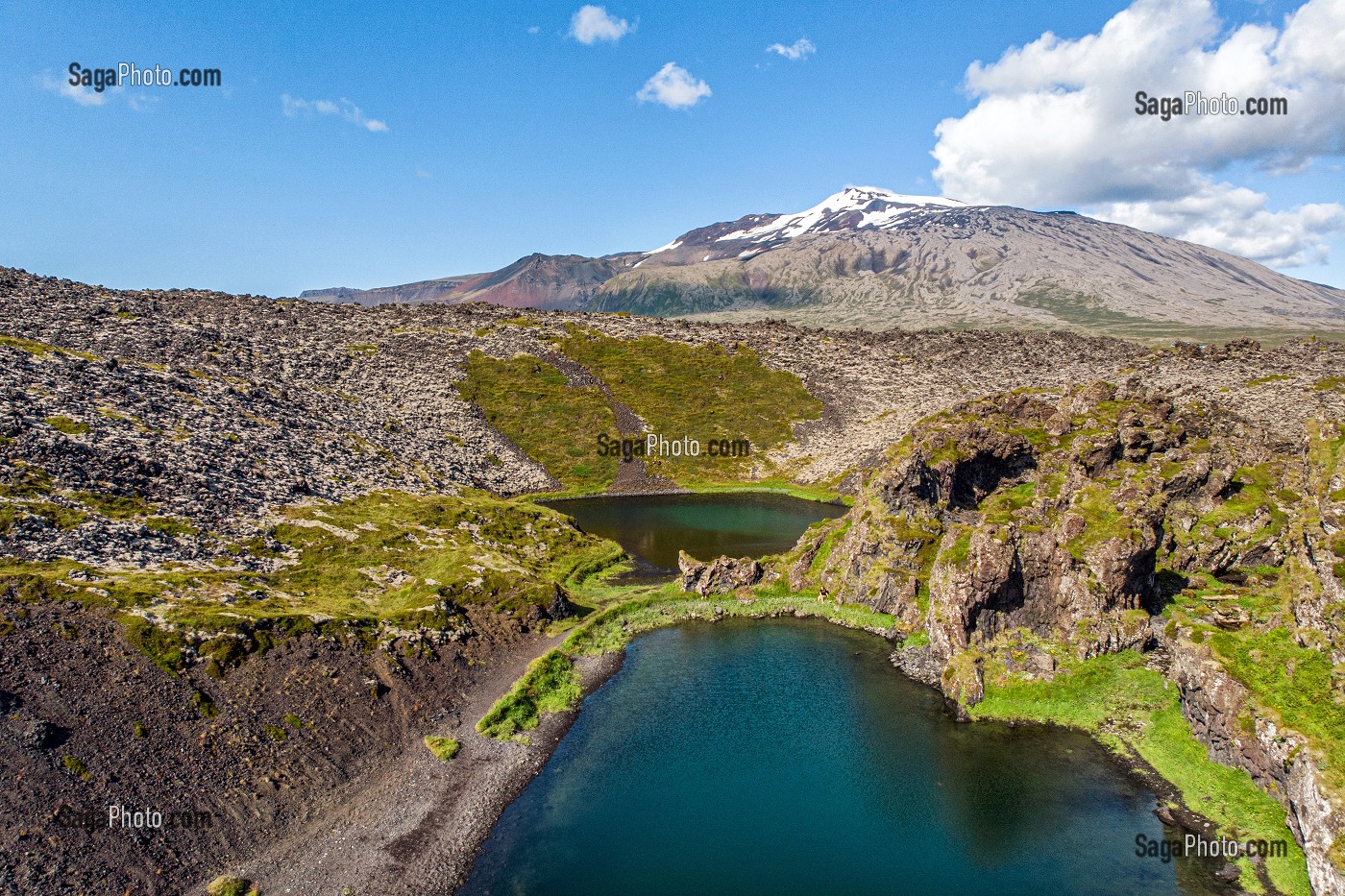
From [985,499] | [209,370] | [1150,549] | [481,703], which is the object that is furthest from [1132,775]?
[209,370]

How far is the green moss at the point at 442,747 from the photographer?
45756 millimetres

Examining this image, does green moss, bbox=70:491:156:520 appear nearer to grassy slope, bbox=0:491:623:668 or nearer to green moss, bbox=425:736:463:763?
grassy slope, bbox=0:491:623:668

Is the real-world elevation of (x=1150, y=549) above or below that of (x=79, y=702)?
above

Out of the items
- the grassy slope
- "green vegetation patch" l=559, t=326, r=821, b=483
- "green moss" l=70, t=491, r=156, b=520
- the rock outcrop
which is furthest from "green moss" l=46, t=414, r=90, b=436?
"green vegetation patch" l=559, t=326, r=821, b=483

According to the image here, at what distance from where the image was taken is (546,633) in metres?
65.4

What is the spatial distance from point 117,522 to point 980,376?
172 metres

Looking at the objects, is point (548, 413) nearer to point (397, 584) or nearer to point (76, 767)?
point (397, 584)

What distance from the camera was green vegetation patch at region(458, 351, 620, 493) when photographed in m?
136

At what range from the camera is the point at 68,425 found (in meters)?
70.1

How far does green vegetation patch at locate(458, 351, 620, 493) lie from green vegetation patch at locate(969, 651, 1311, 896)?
90449mm

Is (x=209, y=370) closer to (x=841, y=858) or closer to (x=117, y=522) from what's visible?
(x=117, y=522)

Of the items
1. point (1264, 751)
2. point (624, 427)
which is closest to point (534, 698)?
point (1264, 751)

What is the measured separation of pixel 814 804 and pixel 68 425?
81.9m

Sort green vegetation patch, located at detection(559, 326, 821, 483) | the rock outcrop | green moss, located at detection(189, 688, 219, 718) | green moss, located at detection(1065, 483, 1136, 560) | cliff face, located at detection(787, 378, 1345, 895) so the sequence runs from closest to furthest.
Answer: cliff face, located at detection(787, 378, 1345, 895)
green moss, located at detection(189, 688, 219, 718)
green moss, located at detection(1065, 483, 1136, 560)
the rock outcrop
green vegetation patch, located at detection(559, 326, 821, 483)
